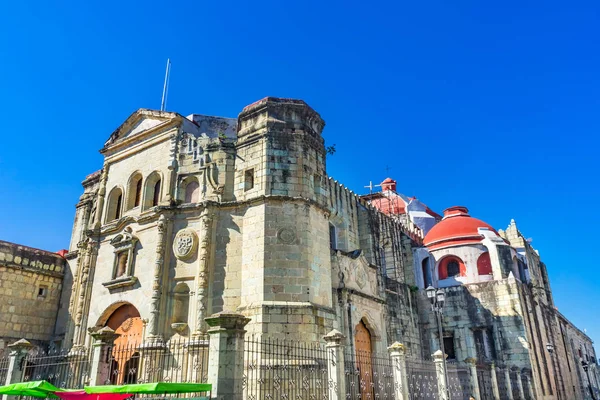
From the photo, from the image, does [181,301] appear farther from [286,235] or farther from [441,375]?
[441,375]

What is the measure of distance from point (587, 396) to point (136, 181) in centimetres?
2926

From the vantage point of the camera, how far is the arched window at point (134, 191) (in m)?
18.9

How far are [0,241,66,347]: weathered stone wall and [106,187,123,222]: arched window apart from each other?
167 inches

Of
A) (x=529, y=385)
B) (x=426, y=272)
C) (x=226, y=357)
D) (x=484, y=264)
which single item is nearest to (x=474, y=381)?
(x=529, y=385)

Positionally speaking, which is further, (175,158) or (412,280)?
(412,280)

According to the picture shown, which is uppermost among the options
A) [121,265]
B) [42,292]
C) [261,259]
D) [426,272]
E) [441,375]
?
[426,272]

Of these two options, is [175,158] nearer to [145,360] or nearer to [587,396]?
[145,360]

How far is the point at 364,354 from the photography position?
16719 millimetres

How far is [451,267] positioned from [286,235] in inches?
496

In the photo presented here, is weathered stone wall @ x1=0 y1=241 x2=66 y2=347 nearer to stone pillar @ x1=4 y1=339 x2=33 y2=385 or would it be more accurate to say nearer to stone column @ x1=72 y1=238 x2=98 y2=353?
stone column @ x1=72 y1=238 x2=98 y2=353

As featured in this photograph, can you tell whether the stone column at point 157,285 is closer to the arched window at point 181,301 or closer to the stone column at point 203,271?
the arched window at point 181,301

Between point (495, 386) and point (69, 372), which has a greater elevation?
point (69, 372)

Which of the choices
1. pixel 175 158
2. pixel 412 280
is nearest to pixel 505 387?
pixel 412 280

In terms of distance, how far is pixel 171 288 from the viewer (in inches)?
627
